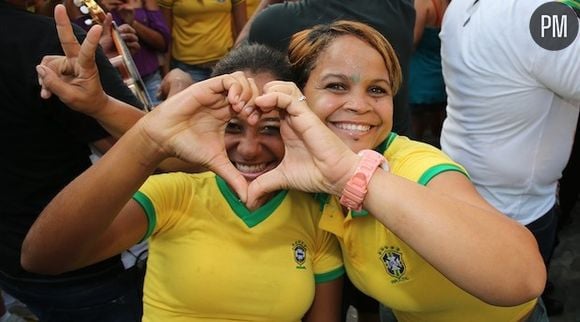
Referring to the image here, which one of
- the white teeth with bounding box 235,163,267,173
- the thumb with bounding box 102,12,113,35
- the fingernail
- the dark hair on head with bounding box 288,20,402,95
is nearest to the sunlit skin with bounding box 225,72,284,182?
the white teeth with bounding box 235,163,267,173

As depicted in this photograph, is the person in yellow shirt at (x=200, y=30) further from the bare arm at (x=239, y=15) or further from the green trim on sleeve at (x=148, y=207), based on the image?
the green trim on sleeve at (x=148, y=207)

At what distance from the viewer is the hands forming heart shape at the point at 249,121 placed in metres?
1.15

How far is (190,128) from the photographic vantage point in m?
1.18

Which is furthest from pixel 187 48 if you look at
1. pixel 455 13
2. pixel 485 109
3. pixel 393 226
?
pixel 393 226

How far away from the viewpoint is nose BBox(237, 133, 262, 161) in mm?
1397

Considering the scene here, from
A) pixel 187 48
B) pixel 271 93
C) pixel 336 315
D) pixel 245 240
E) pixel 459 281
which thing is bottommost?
pixel 187 48

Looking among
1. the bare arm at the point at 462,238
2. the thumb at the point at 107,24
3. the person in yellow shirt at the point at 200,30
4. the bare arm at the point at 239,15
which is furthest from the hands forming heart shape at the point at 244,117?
the bare arm at the point at 239,15

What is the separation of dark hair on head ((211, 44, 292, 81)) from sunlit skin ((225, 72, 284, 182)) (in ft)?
0.14

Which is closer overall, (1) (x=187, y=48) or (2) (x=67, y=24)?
(2) (x=67, y=24)

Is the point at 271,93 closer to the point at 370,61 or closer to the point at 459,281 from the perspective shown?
the point at 370,61

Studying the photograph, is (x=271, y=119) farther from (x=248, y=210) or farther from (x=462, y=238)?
(x=462, y=238)

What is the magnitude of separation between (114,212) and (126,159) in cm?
12

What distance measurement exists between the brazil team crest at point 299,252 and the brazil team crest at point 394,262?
200 mm

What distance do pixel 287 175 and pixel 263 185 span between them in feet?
0.19
